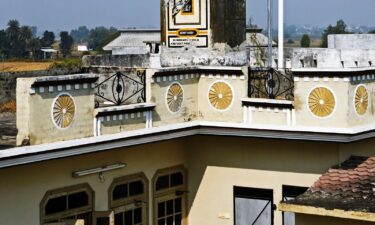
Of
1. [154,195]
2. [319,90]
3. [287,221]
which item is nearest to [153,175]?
[154,195]

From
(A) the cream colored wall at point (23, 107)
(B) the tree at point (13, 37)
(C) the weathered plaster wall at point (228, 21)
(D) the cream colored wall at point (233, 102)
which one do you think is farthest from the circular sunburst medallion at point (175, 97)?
(B) the tree at point (13, 37)

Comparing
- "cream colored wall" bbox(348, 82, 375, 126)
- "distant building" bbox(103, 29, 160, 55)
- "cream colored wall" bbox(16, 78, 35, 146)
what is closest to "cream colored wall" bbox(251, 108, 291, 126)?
"cream colored wall" bbox(348, 82, 375, 126)

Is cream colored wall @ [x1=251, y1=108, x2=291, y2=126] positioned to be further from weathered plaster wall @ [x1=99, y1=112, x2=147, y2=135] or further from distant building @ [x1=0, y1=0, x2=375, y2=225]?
weathered plaster wall @ [x1=99, y1=112, x2=147, y2=135]

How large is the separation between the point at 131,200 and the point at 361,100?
4138 millimetres

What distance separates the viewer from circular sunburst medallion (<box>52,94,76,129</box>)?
10.6 metres

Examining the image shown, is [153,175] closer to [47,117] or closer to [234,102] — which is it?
[234,102]

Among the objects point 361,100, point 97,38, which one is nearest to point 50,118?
point 361,100

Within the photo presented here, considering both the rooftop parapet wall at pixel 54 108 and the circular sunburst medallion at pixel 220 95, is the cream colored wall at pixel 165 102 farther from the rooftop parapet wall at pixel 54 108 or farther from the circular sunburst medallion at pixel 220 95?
the rooftop parapet wall at pixel 54 108

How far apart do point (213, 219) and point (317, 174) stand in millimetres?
2263

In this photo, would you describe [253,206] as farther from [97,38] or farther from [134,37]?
[97,38]

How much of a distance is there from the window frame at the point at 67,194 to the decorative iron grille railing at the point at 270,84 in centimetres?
317

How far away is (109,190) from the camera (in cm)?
1245

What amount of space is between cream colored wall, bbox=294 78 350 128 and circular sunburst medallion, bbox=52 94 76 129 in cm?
373

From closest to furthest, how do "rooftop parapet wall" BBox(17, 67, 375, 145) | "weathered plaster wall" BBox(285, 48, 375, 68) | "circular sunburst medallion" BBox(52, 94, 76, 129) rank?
1. "rooftop parapet wall" BBox(17, 67, 375, 145)
2. "circular sunburst medallion" BBox(52, 94, 76, 129)
3. "weathered plaster wall" BBox(285, 48, 375, 68)
